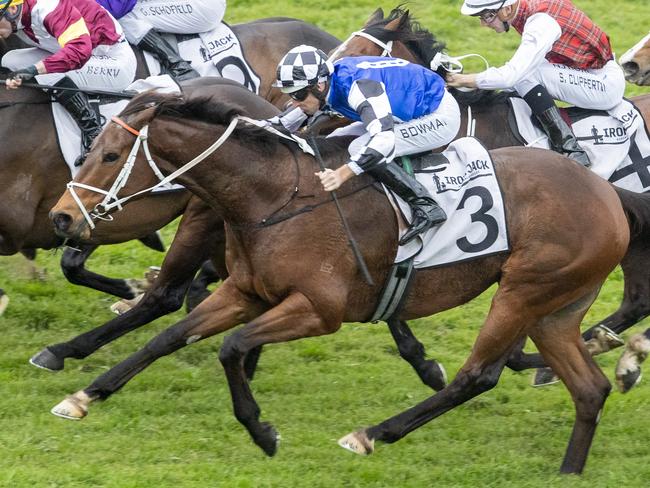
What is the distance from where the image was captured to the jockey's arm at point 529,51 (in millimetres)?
7711

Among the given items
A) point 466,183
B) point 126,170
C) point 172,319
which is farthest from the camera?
point 172,319

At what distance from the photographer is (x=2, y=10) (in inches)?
290

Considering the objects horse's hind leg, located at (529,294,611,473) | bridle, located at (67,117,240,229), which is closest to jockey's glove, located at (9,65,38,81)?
bridle, located at (67,117,240,229)

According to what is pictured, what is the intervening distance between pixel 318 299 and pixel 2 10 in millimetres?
2572

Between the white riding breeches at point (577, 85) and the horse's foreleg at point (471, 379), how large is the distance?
6.22 feet

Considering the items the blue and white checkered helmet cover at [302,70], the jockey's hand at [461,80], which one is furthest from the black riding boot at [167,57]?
the blue and white checkered helmet cover at [302,70]

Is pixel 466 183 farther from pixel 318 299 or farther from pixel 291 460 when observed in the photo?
pixel 291 460

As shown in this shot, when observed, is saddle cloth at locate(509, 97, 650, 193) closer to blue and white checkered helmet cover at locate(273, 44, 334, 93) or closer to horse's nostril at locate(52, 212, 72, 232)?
blue and white checkered helmet cover at locate(273, 44, 334, 93)

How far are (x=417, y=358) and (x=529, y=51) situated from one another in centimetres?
196

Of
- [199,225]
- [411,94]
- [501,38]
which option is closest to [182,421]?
[199,225]

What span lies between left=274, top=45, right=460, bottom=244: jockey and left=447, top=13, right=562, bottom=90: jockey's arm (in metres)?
0.90

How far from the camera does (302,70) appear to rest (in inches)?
253

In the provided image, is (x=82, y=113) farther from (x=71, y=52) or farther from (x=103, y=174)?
(x=103, y=174)

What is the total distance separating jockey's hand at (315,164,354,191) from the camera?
6.27 meters
